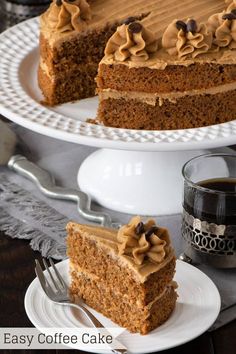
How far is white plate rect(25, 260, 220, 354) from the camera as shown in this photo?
6.86 feet

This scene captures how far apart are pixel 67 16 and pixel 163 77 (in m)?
0.40

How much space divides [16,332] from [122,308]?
0.25 meters

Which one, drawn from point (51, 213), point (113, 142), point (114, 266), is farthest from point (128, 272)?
point (51, 213)

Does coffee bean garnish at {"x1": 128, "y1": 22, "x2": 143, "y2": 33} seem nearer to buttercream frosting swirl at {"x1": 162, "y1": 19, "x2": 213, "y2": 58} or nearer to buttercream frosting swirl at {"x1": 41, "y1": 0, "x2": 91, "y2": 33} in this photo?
buttercream frosting swirl at {"x1": 162, "y1": 19, "x2": 213, "y2": 58}

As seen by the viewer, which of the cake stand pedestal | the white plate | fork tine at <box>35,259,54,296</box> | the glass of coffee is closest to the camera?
the white plate

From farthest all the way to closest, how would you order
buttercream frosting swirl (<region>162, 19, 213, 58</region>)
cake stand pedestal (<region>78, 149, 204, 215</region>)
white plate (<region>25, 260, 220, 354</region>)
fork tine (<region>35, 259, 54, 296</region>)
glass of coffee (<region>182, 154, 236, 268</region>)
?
1. cake stand pedestal (<region>78, 149, 204, 215</region>)
2. buttercream frosting swirl (<region>162, 19, 213, 58</region>)
3. glass of coffee (<region>182, 154, 236, 268</region>)
4. fork tine (<region>35, 259, 54, 296</region>)
5. white plate (<region>25, 260, 220, 354</region>)

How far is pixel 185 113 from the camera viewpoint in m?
2.76

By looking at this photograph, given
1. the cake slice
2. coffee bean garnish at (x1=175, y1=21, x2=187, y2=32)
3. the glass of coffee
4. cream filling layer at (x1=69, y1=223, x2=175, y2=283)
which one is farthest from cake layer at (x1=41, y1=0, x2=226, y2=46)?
cream filling layer at (x1=69, y1=223, x2=175, y2=283)

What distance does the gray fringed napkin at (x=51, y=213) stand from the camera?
244 centimetres

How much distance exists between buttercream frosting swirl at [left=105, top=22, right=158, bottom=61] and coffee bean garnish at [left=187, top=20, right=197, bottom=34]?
0.33ft

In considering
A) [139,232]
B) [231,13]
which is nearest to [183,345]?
[139,232]

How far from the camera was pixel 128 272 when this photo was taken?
213 centimetres

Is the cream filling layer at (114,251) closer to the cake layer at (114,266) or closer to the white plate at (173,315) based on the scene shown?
the cake layer at (114,266)

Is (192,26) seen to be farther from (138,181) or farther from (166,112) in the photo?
(138,181)
